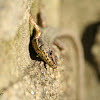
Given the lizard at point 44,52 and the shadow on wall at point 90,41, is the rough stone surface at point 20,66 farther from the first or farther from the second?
the shadow on wall at point 90,41

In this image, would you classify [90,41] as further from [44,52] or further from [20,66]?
[20,66]

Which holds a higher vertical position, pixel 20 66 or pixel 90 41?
pixel 90 41

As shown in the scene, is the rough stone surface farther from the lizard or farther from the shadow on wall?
the shadow on wall

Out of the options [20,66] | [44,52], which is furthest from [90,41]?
[20,66]

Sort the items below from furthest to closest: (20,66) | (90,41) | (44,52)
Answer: (90,41), (44,52), (20,66)

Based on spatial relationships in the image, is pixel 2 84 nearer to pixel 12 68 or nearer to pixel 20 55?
pixel 12 68

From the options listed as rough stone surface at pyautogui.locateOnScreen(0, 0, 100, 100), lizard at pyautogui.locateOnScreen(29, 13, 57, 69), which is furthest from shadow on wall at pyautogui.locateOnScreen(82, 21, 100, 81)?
lizard at pyautogui.locateOnScreen(29, 13, 57, 69)

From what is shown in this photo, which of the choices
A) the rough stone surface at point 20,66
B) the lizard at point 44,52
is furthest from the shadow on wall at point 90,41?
the lizard at point 44,52

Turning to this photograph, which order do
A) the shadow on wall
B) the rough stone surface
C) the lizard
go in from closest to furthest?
1. the rough stone surface
2. the lizard
3. the shadow on wall
